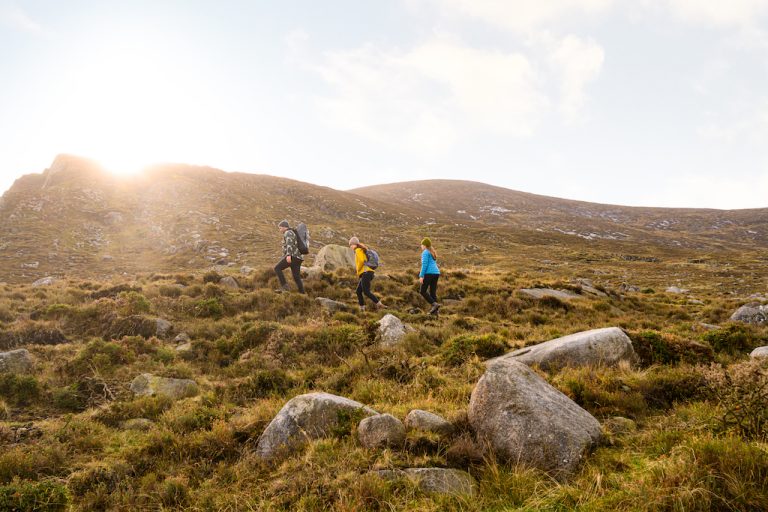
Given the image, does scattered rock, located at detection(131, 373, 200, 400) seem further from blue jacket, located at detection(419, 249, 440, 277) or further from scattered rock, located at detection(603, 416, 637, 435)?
blue jacket, located at detection(419, 249, 440, 277)

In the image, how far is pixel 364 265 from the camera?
1343 cm

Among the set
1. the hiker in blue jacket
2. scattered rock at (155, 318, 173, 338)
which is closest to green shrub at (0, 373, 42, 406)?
scattered rock at (155, 318, 173, 338)

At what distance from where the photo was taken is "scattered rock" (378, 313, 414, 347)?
9.62m

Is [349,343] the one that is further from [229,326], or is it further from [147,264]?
[147,264]

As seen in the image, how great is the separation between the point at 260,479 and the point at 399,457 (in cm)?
164

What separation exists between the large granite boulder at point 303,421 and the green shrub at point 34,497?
2104mm

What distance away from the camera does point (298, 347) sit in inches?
372

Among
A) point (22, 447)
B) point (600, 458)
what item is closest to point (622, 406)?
point (600, 458)

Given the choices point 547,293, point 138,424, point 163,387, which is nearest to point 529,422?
point 138,424

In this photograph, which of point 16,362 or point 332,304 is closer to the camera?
point 16,362

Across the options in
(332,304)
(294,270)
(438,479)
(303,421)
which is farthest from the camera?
(294,270)

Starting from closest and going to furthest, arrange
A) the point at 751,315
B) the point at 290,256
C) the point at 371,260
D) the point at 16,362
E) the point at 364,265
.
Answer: the point at 16,362 < the point at 751,315 < the point at 371,260 < the point at 364,265 < the point at 290,256

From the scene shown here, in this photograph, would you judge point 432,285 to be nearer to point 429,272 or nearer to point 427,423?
point 429,272

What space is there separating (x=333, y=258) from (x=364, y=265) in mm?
8181
